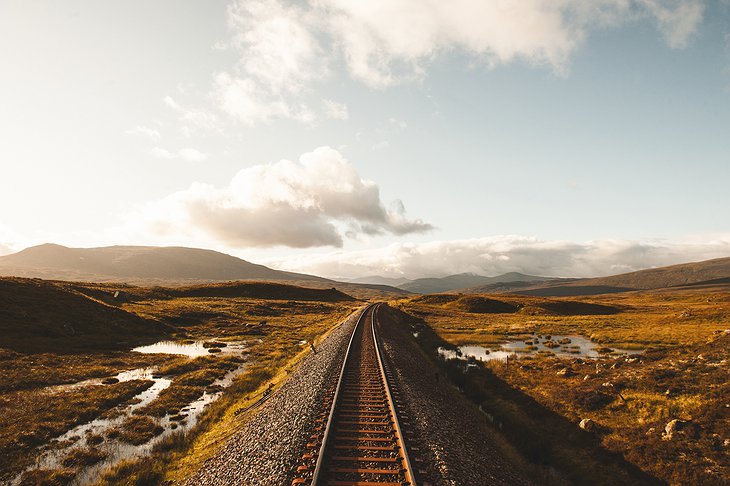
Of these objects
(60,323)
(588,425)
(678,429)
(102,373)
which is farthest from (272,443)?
(60,323)

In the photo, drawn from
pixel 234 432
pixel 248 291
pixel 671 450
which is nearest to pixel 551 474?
pixel 671 450

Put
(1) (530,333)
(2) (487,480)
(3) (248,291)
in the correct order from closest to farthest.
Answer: (2) (487,480) < (1) (530,333) < (3) (248,291)

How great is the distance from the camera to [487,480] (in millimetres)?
9984

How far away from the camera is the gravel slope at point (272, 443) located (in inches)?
381

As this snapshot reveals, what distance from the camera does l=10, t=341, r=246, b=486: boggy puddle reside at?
13.2 metres

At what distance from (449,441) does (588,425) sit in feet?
32.6

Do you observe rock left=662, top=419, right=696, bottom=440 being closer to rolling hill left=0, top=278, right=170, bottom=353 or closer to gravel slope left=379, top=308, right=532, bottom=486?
gravel slope left=379, top=308, right=532, bottom=486

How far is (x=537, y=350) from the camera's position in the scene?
3891 centimetres

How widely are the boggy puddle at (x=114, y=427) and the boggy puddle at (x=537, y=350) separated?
2307 cm

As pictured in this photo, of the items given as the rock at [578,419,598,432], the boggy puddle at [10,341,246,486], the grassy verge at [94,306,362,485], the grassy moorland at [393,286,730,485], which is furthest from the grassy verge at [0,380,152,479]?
the rock at [578,419,598,432]

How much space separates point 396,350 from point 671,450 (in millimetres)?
18100

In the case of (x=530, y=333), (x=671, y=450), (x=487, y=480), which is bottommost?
(x=530, y=333)

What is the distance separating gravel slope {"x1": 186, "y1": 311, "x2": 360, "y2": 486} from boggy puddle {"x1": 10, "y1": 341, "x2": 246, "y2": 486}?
4.53 m

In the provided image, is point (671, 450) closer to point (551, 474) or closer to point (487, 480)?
point (551, 474)
